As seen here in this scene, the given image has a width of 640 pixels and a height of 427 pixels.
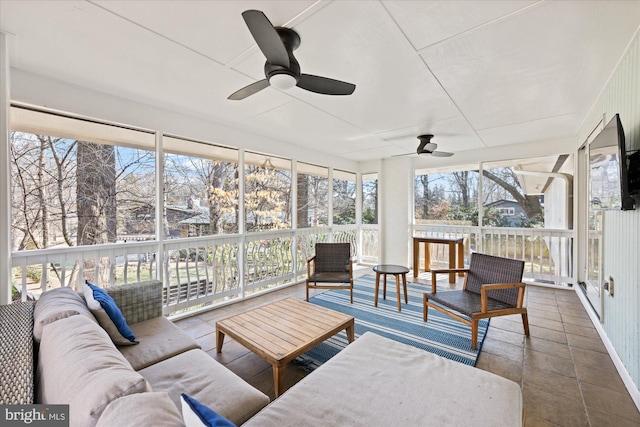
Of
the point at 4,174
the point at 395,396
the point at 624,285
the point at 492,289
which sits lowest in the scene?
the point at 395,396

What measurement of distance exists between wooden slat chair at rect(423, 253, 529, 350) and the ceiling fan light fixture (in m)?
2.49

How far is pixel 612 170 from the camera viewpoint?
6.68ft

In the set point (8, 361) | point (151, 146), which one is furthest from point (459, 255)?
point (8, 361)

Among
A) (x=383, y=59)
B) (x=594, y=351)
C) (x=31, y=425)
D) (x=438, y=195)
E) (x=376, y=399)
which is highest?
Result: (x=383, y=59)

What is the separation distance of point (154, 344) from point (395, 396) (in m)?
1.59

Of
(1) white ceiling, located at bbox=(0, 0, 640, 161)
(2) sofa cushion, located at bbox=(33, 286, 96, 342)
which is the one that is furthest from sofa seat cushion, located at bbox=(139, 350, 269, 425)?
(1) white ceiling, located at bbox=(0, 0, 640, 161)

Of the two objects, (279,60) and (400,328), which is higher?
(279,60)

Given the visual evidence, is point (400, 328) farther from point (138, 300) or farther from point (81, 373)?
point (81, 373)

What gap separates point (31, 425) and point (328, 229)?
5.01 m

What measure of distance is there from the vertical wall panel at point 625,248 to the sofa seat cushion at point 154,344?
314 cm

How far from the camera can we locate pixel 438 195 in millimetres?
5848

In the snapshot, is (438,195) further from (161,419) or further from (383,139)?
(161,419)

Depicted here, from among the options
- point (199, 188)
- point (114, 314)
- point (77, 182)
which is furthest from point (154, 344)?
point (199, 188)

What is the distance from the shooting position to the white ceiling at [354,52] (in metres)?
1.62
